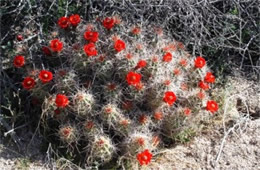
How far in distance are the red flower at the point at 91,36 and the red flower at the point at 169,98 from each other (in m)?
0.65

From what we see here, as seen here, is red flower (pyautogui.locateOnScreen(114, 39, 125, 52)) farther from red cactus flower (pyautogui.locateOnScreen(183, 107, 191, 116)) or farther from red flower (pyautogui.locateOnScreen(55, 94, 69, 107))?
red cactus flower (pyautogui.locateOnScreen(183, 107, 191, 116))

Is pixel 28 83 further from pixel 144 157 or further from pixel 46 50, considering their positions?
pixel 144 157

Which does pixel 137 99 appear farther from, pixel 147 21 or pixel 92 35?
pixel 147 21

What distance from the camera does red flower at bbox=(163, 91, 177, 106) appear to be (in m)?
3.48

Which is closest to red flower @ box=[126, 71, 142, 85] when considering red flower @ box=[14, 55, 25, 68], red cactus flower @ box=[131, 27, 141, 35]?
red cactus flower @ box=[131, 27, 141, 35]

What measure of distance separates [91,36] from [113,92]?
45 cm

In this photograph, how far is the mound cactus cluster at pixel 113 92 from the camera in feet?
11.4

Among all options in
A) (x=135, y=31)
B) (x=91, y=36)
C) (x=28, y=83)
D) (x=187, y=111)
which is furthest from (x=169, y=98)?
(x=28, y=83)

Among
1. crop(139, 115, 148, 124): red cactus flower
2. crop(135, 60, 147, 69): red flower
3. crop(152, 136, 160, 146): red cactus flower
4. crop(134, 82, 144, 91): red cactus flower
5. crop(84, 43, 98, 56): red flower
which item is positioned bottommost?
crop(152, 136, 160, 146): red cactus flower

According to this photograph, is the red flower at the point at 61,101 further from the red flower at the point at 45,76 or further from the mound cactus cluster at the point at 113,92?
the red flower at the point at 45,76

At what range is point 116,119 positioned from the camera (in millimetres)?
3488

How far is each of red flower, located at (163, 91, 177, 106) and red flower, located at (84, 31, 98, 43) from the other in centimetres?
65

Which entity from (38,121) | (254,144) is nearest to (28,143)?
(38,121)

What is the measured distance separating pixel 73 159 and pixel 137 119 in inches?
21.3
